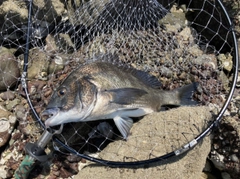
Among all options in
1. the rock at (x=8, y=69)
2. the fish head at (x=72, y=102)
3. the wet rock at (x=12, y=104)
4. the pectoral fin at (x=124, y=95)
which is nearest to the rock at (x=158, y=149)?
the pectoral fin at (x=124, y=95)

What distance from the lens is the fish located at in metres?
3.49

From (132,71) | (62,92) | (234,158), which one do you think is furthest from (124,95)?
(234,158)

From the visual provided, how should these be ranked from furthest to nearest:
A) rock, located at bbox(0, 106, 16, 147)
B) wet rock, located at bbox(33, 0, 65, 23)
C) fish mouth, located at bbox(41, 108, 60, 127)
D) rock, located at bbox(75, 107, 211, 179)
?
wet rock, located at bbox(33, 0, 65, 23) → rock, located at bbox(0, 106, 16, 147) → rock, located at bbox(75, 107, 211, 179) → fish mouth, located at bbox(41, 108, 60, 127)

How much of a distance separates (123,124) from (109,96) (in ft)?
1.23

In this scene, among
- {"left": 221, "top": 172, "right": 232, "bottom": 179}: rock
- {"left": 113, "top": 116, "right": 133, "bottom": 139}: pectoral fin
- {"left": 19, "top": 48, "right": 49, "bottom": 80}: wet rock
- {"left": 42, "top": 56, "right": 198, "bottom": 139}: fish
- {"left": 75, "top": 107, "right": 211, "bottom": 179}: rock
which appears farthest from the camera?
{"left": 19, "top": 48, "right": 49, "bottom": 80}: wet rock

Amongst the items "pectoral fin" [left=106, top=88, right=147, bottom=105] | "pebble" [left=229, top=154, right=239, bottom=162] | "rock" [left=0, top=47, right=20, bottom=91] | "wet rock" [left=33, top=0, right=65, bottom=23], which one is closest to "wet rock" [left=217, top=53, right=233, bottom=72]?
"pebble" [left=229, top=154, right=239, bottom=162]

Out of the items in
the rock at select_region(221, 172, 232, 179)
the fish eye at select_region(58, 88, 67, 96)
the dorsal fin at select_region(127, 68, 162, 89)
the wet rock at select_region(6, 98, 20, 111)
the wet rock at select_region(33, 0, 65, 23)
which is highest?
the wet rock at select_region(33, 0, 65, 23)

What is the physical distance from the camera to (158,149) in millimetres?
3646

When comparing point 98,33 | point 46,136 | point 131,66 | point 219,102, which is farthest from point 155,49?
point 46,136

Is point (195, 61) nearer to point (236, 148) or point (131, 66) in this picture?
point (131, 66)

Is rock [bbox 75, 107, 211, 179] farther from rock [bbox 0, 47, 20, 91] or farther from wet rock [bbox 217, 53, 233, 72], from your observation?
rock [bbox 0, 47, 20, 91]

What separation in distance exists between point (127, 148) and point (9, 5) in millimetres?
2296

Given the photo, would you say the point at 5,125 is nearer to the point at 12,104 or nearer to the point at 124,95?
the point at 12,104

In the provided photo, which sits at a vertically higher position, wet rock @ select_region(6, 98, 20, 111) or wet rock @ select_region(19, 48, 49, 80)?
wet rock @ select_region(19, 48, 49, 80)
